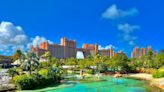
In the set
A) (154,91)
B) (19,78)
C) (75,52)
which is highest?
(75,52)

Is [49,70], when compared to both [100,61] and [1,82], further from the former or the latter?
[100,61]

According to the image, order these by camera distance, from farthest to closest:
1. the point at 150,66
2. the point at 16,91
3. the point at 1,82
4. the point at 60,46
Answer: the point at 60,46
the point at 150,66
the point at 1,82
the point at 16,91

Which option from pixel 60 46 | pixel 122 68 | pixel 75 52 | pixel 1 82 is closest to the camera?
pixel 1 82

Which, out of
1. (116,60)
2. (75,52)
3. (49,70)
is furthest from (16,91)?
(75,52)

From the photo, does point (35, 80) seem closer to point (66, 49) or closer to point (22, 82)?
point (22, 82)

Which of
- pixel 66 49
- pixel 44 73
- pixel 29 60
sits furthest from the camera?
pixel 66 49

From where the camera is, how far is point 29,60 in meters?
42.2

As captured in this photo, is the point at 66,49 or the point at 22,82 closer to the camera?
the point at 22,82

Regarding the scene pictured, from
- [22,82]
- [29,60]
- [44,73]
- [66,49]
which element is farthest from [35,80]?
[66,49]

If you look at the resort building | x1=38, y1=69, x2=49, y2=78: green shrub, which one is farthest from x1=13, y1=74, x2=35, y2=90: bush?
the resort building

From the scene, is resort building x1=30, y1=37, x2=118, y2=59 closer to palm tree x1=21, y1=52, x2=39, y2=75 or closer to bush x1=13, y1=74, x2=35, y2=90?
palm tree x1=21, y1=52, x2=39, y2=75

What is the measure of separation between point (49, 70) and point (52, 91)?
11.3 meters

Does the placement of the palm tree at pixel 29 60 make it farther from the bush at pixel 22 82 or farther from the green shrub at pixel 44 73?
the bush at pixel 22 82

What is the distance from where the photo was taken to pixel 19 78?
35062 mm
